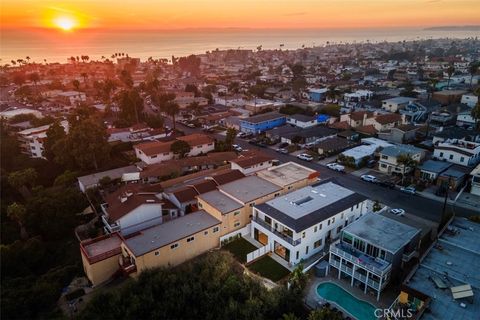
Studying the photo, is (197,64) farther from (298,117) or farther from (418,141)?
(418,141)

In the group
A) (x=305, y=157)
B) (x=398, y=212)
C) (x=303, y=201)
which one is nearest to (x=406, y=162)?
(x=398, y=212)

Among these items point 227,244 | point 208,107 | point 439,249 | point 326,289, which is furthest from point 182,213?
point 208,107

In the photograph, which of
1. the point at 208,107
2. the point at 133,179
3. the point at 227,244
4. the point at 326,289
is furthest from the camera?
the point at 208,107

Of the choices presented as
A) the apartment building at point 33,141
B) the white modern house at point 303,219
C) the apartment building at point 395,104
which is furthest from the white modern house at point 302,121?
the apartment building at point 33,141

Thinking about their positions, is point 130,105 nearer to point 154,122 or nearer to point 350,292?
point 154,122

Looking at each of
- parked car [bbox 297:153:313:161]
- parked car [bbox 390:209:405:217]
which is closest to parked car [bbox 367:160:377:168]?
parked car [bbox 297:153:313:161]

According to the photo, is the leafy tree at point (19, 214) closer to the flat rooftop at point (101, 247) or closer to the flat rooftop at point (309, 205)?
the flat rooftop at point (101, 247)
